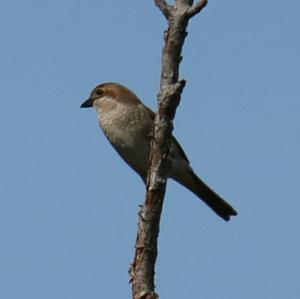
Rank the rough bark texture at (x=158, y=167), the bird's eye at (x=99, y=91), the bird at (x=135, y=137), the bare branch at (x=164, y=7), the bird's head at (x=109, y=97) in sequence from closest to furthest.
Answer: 1. the rough bark texture at (x=158, y=167)
2. the bare branch at (x=164, y=7)
3. the bird at (x=135, y=137)
4. the bird's head at (x=109, y=97)
5. the bird's eye at (x=99, y=91)

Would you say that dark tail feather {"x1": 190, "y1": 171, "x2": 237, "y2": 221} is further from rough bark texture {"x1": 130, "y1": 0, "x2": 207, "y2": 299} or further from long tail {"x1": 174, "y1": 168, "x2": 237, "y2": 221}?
rough bark texture {"x1": 130, "y1": 0, "x2": 207, "y2": 299}

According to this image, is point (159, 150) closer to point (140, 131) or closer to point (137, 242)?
point (137, 242)

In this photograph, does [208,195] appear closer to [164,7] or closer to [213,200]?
[213,200]

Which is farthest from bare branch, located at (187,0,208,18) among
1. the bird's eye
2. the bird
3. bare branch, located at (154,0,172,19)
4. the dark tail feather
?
the bird's eye

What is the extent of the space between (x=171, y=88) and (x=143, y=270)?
0.78 meters

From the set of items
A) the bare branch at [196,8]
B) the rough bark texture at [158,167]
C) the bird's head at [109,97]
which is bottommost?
the rough bark texture at [158,167]

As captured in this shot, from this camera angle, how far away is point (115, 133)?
26.9 feet

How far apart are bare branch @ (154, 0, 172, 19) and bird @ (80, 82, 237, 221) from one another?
3691 mm

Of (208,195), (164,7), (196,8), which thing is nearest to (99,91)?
(208,195)

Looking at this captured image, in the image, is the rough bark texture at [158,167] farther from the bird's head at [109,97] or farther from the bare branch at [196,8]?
the bird's head at [109,97]

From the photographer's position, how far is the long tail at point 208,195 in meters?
8.30

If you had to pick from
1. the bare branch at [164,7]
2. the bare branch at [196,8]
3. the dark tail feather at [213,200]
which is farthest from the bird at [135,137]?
the bare branch at [196,8]

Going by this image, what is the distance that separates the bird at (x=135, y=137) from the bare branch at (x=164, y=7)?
12.1 feet

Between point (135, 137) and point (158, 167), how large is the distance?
4.15m
